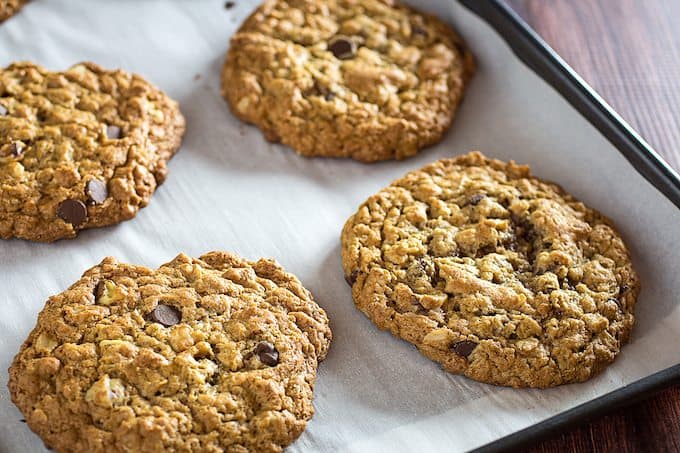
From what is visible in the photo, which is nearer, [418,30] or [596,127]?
[596,127]

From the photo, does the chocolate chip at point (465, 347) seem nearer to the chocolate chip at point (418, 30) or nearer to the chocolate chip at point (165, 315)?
the chocolate chip at point (165, 315)

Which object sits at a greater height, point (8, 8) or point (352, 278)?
point (352, 278)

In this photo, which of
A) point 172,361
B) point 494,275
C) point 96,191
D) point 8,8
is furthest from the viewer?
point 8,8

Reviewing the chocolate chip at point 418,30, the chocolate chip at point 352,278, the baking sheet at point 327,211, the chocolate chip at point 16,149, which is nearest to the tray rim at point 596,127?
the baking sheet at point 327,211

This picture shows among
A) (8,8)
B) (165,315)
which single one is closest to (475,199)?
(165,315)

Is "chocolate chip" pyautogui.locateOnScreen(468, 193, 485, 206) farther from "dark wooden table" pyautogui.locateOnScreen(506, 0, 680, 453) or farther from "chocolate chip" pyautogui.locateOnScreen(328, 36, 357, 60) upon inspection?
"dark wooden table" pyautogui.locateOnScreen(506, 0, 680, 453)

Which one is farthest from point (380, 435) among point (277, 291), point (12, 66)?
point (12, 66)

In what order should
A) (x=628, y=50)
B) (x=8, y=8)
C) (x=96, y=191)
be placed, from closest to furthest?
(x=96, y=191), (x=8, y=8), (x=628, y=50)

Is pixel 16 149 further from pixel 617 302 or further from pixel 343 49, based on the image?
pixel 617 302
